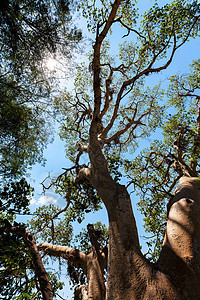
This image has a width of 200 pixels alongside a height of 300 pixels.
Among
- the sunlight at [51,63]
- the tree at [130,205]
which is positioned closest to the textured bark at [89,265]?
the tree at [130,205]

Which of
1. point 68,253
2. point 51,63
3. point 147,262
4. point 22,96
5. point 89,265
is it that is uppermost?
point 51,63

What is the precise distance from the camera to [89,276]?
12.1ft

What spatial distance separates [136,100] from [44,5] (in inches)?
274

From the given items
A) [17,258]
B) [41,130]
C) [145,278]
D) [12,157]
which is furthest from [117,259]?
[41,130]

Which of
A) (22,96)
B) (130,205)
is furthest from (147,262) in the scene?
(22,96)

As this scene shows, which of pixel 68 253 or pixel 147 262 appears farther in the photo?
pixel 68 253

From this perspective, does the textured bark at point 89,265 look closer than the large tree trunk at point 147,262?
No

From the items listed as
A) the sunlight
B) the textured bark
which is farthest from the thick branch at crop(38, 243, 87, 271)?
the sunlight

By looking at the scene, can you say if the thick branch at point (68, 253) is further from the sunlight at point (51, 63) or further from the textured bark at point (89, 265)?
the sunlight at point (51, 63)

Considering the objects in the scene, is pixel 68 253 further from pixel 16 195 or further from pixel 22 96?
pixel 22 96

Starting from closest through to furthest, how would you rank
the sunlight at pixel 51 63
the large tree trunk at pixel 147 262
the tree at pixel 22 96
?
the large tree trunk at pixel 147 262
the tree at pixel 22 96
the sunlight at pixel 51 63

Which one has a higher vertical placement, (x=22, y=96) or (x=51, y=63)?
(x=51, y=63)

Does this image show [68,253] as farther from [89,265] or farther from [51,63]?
[51,63]

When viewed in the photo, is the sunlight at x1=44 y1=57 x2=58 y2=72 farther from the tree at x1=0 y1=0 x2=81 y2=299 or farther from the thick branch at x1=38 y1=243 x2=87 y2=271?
the thick branch at x1=38 y1=243 x2=87 y2=271
